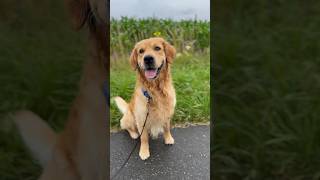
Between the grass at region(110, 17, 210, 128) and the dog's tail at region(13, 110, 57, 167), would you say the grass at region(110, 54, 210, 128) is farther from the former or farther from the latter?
the dog's tail at region(13, 110, 57, 167)

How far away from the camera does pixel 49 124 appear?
1.64 meters

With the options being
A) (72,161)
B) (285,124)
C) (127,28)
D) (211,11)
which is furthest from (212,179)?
(127,28)

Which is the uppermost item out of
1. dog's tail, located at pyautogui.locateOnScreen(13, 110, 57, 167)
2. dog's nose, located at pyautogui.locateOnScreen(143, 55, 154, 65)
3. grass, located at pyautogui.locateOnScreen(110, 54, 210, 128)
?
dog's nose, located at pyautogui.locateOnScreen(143, 55, 154, 65)

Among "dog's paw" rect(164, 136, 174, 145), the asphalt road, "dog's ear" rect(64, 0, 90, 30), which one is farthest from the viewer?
"dog's paw" rect(164, 136, 174, 145)

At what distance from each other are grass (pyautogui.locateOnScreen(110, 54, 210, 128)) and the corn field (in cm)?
12

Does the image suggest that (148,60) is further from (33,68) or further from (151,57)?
(33,68)

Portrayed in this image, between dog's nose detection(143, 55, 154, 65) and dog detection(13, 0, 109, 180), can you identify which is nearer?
dog detection(13, 0, 109, 180)

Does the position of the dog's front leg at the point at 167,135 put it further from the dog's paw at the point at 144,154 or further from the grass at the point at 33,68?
the grass at the point at 33,68

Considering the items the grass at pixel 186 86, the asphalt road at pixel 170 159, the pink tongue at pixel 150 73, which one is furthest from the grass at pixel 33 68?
the pink tongue at pixel 150 73

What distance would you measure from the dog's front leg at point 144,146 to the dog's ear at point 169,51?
0.48 m

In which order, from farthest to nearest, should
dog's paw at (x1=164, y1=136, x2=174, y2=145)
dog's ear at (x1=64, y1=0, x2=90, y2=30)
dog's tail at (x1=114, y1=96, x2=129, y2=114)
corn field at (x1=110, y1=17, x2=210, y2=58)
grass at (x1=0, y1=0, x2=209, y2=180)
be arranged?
1. corn field at (x1=110, y1=17, x2=210, y2=58)
2. dog's tail at (x1=114, y1=96, x2=129, y2=114)
3. dog's paw at (x1=164, y1=136, x2=174, y2=145)
4. grass at (x1=0, y1=0, x2=209, y2=180)
5. dog's ear at (x1=64, y1=0, x2=90, y2=30)

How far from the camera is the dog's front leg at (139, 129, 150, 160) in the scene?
2309 millimetres

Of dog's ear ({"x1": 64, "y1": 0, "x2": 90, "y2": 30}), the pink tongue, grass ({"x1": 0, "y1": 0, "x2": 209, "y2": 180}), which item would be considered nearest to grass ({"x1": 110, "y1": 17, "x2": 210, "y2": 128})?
the pink tongue

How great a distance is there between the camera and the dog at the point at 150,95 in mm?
2377
